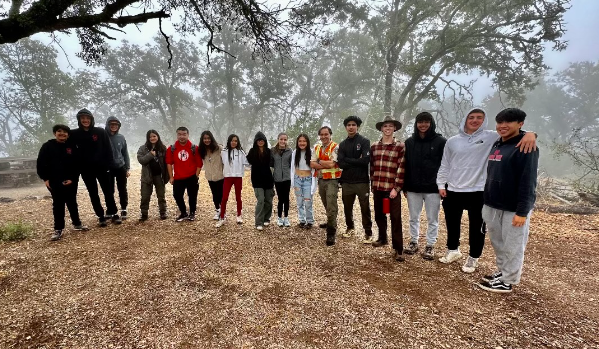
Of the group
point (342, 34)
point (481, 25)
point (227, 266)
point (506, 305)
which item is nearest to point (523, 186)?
point (506, 305)

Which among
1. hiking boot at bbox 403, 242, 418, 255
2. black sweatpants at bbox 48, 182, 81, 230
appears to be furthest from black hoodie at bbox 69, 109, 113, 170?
hiking boot at bbox 403, 242, 418, 255

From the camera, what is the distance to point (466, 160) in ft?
11.3

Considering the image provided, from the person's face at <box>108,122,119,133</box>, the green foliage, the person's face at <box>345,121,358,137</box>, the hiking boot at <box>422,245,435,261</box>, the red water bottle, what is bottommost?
the hiking boot at <box>422,245,435,261</box>

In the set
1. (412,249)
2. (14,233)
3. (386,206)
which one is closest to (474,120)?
(386,206)

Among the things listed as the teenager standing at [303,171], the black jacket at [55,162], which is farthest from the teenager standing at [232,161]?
the black jacket at [55,162]

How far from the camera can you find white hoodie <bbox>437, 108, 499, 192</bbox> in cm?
337

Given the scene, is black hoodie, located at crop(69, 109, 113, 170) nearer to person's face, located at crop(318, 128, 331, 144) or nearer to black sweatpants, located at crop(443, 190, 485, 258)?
person's face, located at crop(318, 128, 331, 144)

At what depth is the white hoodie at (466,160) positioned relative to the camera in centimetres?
337

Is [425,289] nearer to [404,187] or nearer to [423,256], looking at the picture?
[423,256]

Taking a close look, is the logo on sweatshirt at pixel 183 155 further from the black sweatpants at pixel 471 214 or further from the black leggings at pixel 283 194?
the black sweatpants at pixel 471 214

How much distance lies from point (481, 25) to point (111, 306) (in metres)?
18.5

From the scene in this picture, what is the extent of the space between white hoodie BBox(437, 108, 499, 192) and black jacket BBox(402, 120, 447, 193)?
0.43ft

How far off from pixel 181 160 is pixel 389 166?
4.30 m

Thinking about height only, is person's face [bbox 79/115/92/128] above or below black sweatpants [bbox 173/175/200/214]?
above
